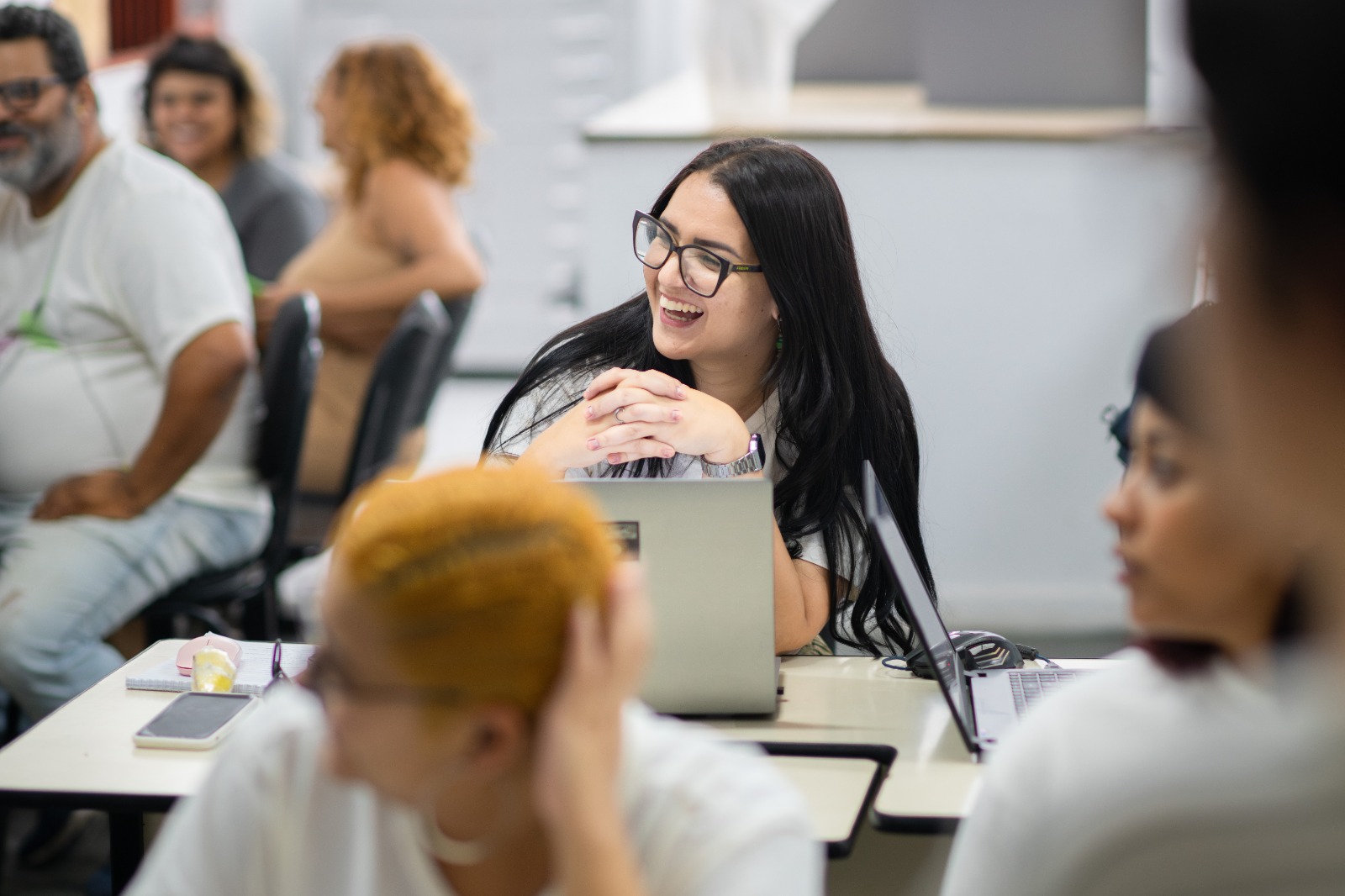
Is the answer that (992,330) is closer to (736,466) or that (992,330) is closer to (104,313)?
(736,466)

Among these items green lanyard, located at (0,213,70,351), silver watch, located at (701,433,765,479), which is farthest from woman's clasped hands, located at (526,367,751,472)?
green lanyard, located at (0,213,70,351)

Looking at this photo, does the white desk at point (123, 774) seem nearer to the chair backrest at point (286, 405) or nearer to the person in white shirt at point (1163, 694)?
the person in white shirt at point (1163, 694)

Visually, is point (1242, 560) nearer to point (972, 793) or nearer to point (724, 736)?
point (972, 793)

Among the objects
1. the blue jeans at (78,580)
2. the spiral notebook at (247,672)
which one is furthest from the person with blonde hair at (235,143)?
the spiral notebook at (247,672)

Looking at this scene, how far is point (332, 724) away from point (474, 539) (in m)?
0.15

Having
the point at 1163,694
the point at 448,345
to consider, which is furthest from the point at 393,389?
the point at 1163,694

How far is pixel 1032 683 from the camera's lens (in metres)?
1.71

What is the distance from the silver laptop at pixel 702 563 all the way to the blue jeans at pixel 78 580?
1313 mm

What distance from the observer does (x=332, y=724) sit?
855 millimetres

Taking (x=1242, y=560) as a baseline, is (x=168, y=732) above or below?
below

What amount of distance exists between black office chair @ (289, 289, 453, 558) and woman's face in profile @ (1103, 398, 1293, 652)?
2180 millimetres

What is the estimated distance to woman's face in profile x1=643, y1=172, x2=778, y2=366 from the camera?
1.94 metres

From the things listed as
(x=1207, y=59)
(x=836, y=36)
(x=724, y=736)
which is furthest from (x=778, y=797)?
(x=836, y=36)

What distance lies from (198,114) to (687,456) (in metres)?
2.51
